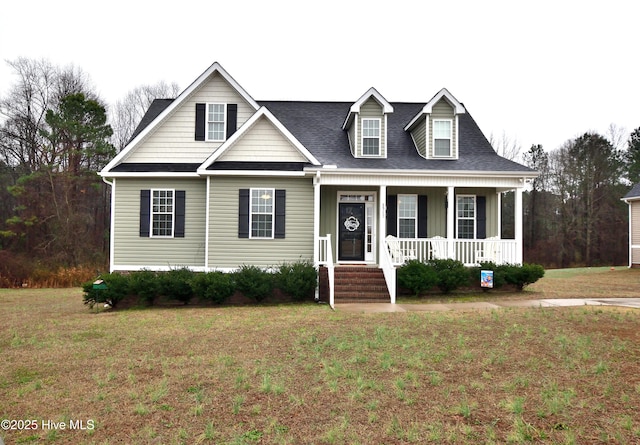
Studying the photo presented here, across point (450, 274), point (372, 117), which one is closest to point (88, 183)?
point (372, 117)

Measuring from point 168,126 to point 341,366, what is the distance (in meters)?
12.0

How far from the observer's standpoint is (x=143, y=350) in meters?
8.09

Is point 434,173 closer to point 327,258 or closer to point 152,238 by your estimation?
point 327,258

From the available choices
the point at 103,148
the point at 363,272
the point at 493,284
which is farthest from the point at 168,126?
the point at 103,148

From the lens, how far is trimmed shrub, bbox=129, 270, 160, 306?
1338cm

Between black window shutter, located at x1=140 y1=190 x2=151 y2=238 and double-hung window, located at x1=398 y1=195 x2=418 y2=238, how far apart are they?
27.5 feet

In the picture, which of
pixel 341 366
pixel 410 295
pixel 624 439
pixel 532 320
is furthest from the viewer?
pixel 410 295

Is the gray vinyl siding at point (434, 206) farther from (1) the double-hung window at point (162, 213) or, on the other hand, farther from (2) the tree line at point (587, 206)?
(2) the tree line at point (587, 206)

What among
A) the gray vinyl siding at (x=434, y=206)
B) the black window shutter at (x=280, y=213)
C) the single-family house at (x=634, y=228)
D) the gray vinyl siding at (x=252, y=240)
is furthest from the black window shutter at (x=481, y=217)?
the single-family house at (x=634, y=228)

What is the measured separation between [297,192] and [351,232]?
2.53 metres

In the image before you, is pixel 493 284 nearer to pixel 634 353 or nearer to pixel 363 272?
pixel 363 272

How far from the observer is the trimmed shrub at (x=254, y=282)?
13453mm

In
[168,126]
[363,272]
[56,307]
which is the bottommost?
[56,307]

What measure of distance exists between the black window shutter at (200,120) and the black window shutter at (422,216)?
Answer: 7.73 m
